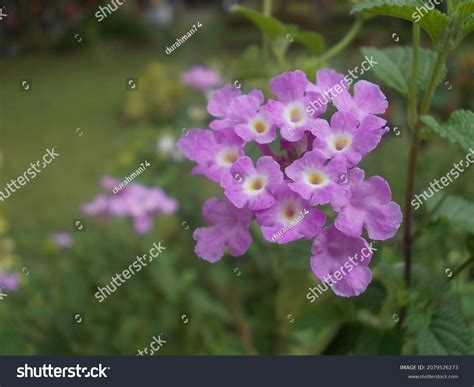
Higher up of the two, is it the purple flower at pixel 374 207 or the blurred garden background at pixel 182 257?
the purple flower at pixel 374 207

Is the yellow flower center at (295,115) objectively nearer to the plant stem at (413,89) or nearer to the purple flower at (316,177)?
the purple flower at (316,177)

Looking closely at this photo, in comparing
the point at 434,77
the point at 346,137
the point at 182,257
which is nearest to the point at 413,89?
the point at 434,77

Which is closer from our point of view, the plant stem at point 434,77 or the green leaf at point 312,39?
the plant stem at point 434,77

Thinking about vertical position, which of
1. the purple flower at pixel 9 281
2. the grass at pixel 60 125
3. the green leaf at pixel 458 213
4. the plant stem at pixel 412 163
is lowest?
the grass at pixel 60 125

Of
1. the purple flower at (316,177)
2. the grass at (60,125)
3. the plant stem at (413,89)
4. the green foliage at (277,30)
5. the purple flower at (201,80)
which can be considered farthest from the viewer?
the grass at (60,125)

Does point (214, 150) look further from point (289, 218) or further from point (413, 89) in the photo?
point (413, 89)

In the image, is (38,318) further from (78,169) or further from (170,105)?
(78,169)

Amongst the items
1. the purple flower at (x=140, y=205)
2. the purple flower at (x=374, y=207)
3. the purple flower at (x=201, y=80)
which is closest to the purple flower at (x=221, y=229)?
the purple flower at (x=374, y=207)

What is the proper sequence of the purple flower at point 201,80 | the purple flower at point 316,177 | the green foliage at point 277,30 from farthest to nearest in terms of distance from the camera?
the purple flower at point 201,80 → the green foliage at point 277,30 → the purple flower at point 316,177

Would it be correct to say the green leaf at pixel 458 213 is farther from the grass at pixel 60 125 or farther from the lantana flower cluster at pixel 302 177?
the grass at pixel 60 125
